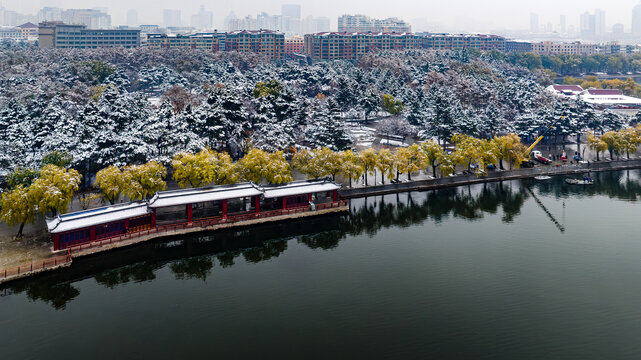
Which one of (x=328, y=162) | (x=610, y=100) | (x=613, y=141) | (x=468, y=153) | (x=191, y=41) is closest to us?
(x=328, y=162)

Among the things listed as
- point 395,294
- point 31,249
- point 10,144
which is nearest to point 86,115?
point 10,144

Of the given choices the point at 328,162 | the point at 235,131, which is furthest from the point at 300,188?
the point at 235,131

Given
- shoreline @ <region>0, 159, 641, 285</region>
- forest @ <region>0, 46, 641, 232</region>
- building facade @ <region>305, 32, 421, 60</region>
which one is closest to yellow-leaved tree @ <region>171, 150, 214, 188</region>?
forest @ <region>0, 46, 641, 232</region>

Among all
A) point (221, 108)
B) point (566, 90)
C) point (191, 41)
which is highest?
point (191, 41)

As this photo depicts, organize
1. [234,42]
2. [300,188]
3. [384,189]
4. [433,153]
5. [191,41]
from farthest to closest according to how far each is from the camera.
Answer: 1. [191,41]
2. [234,42]
3. [433,153]
4. [384,189]
5. [300,188]

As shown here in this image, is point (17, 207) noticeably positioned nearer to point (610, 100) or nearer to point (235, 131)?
point (235, 131)

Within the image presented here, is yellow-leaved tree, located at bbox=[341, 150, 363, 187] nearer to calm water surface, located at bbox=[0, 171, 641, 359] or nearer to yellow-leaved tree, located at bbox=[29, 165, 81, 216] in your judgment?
calm water surface, located at bbox=[0, 171, 641, 359]

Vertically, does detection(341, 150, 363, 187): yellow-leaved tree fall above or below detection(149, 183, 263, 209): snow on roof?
above
